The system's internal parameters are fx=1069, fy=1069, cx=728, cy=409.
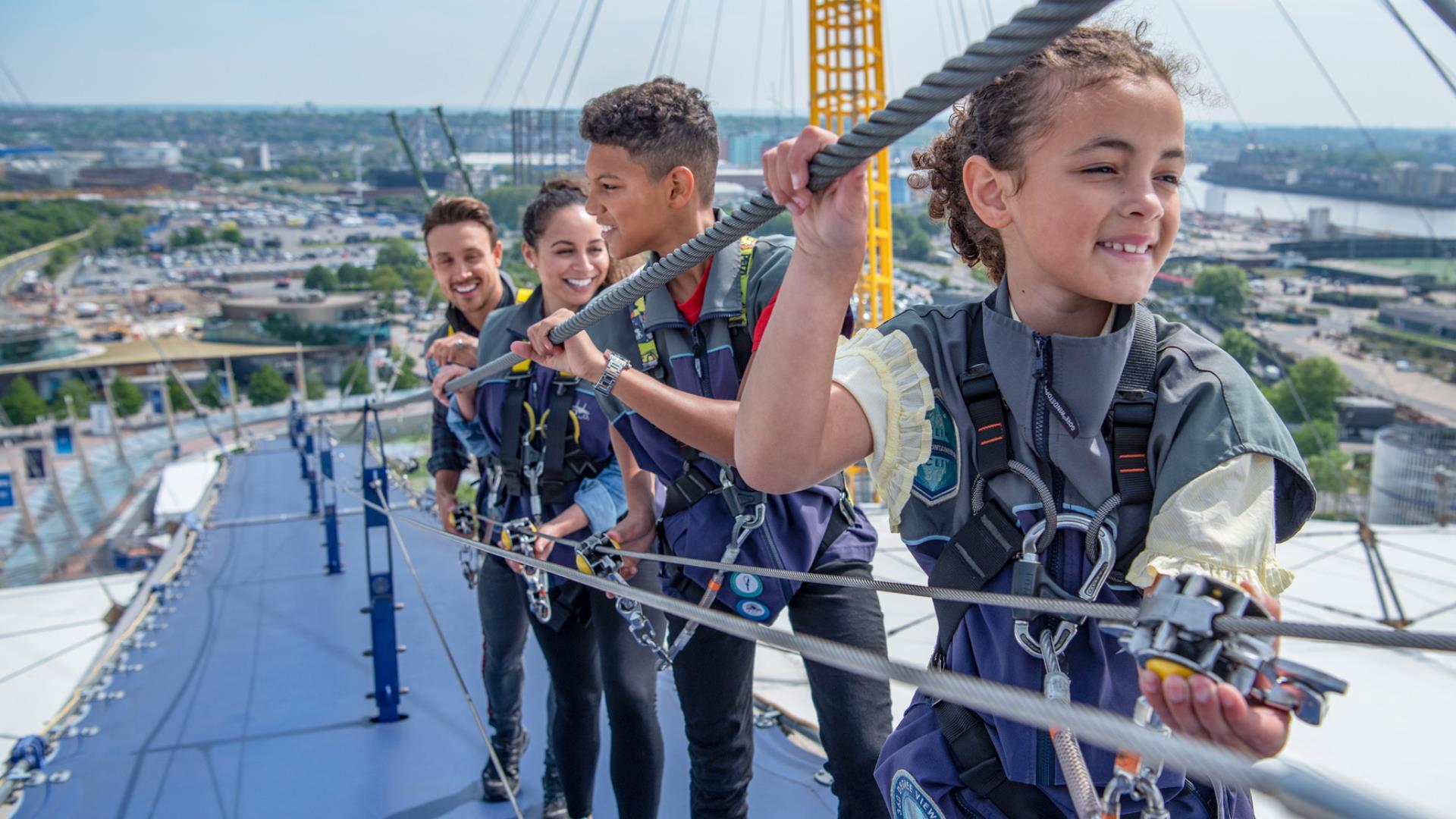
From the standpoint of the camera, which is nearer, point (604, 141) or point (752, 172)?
point (604, 141)

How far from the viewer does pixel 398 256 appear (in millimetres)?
42031

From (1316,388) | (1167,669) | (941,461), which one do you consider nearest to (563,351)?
(941,461)

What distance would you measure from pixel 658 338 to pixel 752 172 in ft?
13.3

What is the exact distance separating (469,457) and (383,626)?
64 cm

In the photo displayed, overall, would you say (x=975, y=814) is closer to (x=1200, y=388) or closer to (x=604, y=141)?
(x=1200, y=388)

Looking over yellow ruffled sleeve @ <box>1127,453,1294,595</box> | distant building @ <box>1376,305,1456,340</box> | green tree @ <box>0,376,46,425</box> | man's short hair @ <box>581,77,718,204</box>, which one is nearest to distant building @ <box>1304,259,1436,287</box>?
distant building @ <box>1376,305,1456,340</box>

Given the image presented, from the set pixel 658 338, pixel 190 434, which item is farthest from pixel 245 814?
pixel 190 434

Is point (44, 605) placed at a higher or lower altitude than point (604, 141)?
lower

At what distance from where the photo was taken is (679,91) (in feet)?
6.03

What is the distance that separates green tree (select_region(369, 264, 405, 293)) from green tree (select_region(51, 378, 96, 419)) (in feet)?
36.7

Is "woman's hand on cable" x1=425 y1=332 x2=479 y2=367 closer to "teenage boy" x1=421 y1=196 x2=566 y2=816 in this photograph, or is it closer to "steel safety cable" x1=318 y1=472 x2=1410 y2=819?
"teenage boy" x1=421 y1=196 x2=566 y2=816

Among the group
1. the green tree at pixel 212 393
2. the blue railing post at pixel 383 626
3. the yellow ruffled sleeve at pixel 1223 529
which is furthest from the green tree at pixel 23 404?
the yellow ruffled sleeve at pixel 1223 529

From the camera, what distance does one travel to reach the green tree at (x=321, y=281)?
4266 centimetres

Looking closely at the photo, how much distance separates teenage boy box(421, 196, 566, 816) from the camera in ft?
8.64
